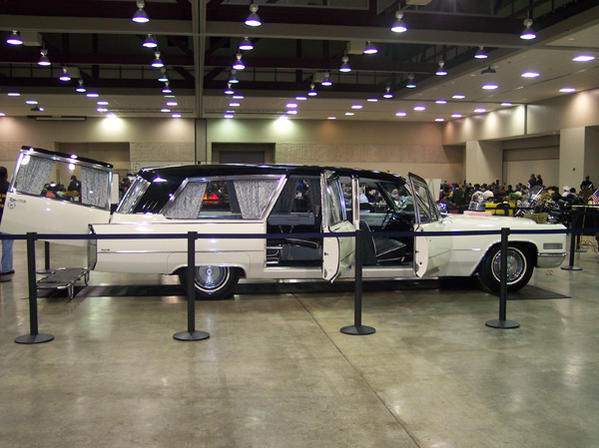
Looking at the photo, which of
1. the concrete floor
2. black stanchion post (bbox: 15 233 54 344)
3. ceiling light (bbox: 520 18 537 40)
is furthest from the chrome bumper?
black stanchion post (bbox: 15 233 54 344)

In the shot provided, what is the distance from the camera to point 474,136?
94.4ft

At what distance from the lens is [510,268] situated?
900 centimetres

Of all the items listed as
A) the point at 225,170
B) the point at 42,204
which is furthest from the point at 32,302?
the point at 225,170

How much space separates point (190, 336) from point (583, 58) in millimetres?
13442

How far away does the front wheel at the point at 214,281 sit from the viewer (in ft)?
27.4

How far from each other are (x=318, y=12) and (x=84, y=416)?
425 inches

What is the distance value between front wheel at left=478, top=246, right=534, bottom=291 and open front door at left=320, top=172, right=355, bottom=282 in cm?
210

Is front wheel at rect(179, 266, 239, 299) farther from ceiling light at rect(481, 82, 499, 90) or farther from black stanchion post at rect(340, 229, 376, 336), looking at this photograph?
ceiling light at rect(481, 82, 499, 90)

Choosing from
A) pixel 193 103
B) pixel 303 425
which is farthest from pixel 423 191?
pixel 193 103

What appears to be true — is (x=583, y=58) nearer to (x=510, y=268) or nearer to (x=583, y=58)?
(x=583, y=58)

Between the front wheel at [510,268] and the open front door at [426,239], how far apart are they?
0.68 m

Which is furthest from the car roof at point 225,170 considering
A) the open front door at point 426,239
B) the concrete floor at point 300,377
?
the concrete floor at point 300,377

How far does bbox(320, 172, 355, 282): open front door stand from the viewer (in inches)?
301

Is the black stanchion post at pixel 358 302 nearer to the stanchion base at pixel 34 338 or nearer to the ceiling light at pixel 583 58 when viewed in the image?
the stanchion base at pixel 34 338
